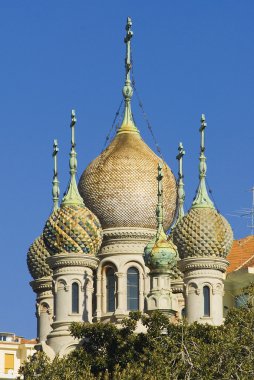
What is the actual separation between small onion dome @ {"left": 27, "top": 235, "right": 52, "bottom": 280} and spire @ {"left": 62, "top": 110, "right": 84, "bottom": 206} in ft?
14.0

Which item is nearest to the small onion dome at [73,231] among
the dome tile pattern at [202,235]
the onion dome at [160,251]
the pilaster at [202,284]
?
the onion dome at [160,251]

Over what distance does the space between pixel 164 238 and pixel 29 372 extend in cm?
945

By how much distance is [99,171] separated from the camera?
78.7m

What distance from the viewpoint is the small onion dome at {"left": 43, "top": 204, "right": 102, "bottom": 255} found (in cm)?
7444

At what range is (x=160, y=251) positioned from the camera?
7244 centimetres

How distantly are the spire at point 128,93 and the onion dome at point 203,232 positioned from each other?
5255 mm

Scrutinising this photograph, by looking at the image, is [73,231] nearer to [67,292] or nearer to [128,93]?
[67,292]

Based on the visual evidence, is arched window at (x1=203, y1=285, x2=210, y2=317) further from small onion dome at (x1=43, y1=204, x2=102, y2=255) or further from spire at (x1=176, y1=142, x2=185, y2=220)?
spire at (x1=176, y1=142, x2=185, y2=220)

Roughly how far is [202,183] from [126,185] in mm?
3089

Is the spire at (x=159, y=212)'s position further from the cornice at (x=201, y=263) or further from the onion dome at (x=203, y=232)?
the cornice at (x=201, y=263)

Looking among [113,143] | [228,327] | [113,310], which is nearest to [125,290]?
[113,310]

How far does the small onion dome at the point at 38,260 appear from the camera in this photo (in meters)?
80.0

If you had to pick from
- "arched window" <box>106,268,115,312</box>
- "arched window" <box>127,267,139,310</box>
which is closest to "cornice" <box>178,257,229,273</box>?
"arched window" <box>127,267,139,310</box>

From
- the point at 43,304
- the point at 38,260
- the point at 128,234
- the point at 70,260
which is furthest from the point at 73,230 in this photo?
the point at 43,304
